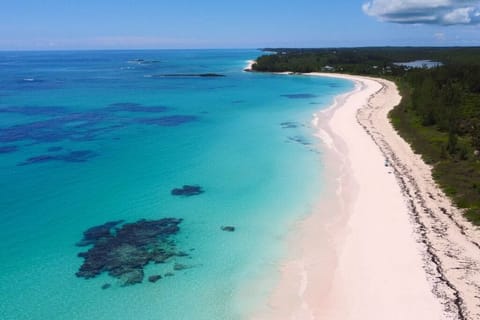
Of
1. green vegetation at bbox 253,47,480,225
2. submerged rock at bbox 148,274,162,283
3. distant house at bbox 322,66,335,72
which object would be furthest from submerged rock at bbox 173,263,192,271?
distant house at bbox 322,66,335,72

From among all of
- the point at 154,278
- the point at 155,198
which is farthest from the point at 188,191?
the point at 154,278

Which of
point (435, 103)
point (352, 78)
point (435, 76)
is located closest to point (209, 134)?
point (435, 103)

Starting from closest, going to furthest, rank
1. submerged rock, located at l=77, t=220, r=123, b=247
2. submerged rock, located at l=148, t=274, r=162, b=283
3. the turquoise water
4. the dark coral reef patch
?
the turquoise water → submerged rock, located at l=148, t=274, r=162, b=283 → submerged rock, located at l=77, t=220, r=123, b=247 → the dark coral reef patch

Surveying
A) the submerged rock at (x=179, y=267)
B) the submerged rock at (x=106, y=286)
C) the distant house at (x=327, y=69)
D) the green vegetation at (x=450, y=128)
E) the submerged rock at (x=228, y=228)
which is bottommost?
the submerged rock at (x=106, y=286)

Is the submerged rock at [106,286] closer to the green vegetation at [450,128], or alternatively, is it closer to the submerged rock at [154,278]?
the submerged rock at [154,278]

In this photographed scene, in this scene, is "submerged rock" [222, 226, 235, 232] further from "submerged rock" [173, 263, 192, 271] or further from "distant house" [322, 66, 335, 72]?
"distant house" [322, 66, 335, 72]

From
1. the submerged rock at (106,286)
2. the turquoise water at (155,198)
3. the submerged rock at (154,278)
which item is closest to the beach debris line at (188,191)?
the turquoise water at (155,198)
